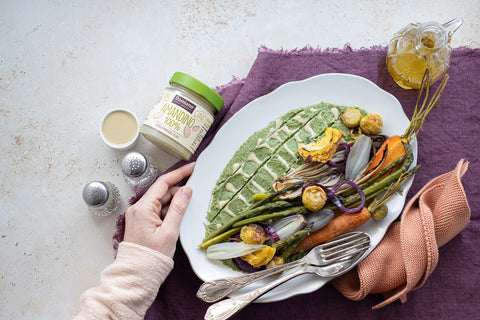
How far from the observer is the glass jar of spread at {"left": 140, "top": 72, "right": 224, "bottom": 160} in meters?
1.82

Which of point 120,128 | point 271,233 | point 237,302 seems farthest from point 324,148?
point 120,128

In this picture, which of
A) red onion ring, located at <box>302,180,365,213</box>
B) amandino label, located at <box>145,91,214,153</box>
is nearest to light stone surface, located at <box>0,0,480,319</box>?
amandino label, located at <box>145,91,214,153</box>

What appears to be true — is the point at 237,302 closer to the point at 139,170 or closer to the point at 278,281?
the point at 278,281

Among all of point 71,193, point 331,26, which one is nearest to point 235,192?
point 71,193

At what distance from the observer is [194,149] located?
1.87 metres

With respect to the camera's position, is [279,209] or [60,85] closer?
[279,209]

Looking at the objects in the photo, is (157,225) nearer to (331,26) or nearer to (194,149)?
(194,149)

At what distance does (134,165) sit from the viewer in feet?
6.11

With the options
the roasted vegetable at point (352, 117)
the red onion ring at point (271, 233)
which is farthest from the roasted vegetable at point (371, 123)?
Result: the red onion ring at point (271, 233)

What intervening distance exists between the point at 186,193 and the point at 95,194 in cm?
43

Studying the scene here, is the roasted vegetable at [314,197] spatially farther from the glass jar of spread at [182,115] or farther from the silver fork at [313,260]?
the glass jar of spread at [182,115]

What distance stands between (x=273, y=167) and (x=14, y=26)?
164 cm

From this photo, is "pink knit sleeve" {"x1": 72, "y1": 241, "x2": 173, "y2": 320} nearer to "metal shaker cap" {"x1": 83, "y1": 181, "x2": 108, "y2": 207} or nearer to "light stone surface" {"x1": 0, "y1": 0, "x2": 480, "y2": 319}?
"metal shaker cap" {"x1": 83, "y1": 181, "x2": 108, "y2": 207}

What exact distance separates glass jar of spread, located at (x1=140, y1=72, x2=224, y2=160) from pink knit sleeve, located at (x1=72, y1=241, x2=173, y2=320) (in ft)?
1.65
